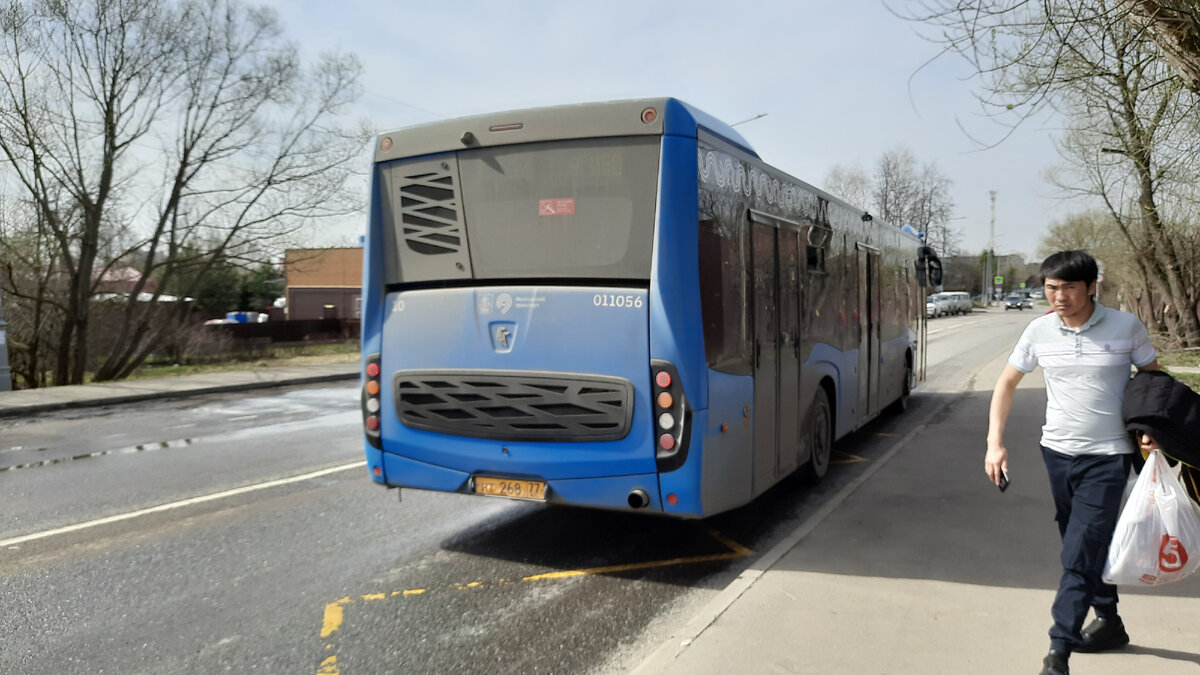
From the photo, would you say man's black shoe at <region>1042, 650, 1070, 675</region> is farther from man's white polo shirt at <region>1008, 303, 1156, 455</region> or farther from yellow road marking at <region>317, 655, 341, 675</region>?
yellow road marking at <region>317, 655, 341, 675</region>

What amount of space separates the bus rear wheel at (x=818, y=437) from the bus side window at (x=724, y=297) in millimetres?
2006

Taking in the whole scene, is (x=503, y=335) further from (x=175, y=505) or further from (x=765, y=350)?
(x=175, y=505)

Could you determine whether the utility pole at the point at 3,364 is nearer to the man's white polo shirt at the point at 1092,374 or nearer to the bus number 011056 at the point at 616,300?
the bus number 011056 at the point at 616,300

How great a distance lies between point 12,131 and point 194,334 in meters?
11.1

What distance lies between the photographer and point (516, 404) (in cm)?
530

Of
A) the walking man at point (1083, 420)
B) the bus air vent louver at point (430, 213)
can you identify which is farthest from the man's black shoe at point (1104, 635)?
the bus air vent louver at point (430, 213)

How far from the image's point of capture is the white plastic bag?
11.3 feet

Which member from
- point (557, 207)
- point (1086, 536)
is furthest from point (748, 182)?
point (1086, 536)

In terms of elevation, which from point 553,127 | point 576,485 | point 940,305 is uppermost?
point 553,127

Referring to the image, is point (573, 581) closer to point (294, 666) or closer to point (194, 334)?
point (294, 666)

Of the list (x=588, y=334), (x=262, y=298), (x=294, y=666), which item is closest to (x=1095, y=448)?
(x=588, y=334)

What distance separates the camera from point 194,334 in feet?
99.1

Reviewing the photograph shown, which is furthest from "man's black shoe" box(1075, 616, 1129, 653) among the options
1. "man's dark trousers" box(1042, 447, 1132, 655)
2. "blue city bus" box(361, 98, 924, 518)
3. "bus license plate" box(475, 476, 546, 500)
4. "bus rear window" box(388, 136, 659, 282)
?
"bus license plate" box(475, 476, 546, 500)

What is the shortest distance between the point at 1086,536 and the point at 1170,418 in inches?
23.4
